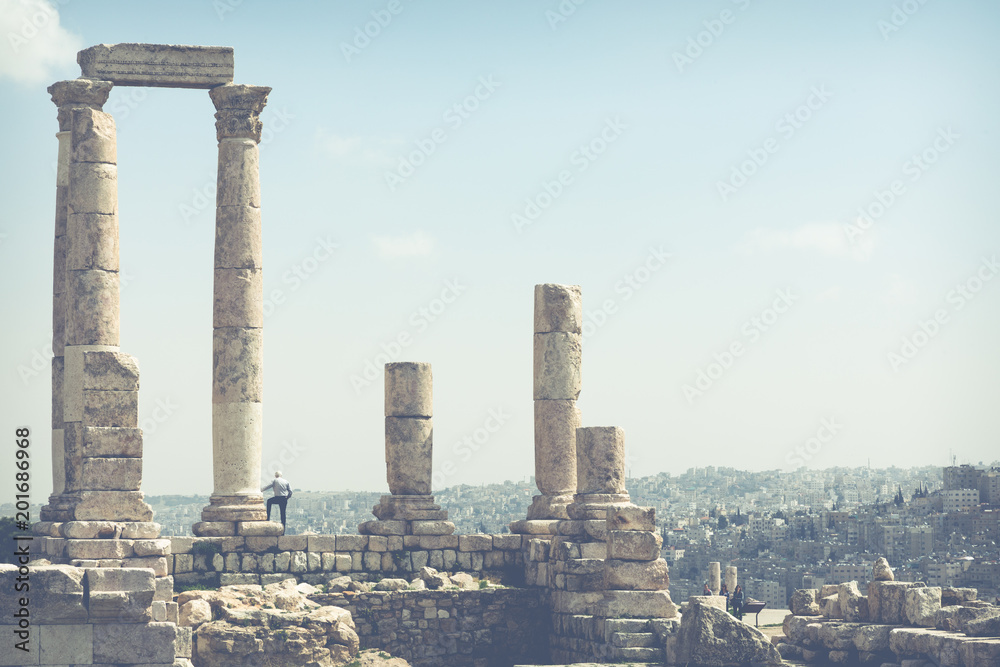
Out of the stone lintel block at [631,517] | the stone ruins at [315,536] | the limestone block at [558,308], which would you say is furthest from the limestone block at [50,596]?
the limestone block at [558,308]

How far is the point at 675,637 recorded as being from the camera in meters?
27.0

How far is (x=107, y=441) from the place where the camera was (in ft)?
82.6

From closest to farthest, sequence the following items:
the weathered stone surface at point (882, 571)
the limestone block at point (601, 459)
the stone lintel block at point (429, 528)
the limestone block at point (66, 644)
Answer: the limestone block at point (66, 644), the weathered stone surface at point (882, 571), the limestone block at point (601, 459), the stone lintel block at point (429, 528)

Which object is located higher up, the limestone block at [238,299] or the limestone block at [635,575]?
the limestone block at [238,299]

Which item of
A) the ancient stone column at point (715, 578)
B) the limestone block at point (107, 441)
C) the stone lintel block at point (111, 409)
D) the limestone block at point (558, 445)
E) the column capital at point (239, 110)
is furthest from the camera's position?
the ancient stone column at point (715, 578)

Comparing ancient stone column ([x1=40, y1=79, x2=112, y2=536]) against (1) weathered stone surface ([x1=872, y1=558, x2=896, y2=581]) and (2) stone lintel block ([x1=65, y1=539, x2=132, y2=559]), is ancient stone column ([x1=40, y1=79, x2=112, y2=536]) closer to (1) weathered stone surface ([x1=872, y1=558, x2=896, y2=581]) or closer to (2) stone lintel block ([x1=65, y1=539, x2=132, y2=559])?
(2) stone lintel block ([x1=65, y1=539, x2=132, y2=559])

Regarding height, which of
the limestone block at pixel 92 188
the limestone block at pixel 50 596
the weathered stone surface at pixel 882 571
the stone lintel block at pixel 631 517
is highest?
the limestone block at pixel 92 188

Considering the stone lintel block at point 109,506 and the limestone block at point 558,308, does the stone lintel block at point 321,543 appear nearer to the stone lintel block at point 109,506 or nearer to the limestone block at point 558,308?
the stone lintel block at point 109,506

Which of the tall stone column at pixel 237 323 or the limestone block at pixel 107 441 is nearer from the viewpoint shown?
the limestone block at pixel 107 441

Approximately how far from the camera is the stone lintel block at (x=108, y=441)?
990 inches

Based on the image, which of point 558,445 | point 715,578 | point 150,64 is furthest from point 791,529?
point 150,64

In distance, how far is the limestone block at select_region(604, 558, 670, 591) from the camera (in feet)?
93.1

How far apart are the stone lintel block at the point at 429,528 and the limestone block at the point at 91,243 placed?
781 cm

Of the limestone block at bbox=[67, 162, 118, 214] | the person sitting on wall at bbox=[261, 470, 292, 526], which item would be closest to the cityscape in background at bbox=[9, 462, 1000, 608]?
the person sitting on wall at bbox=[261, 470, 292, 526]
